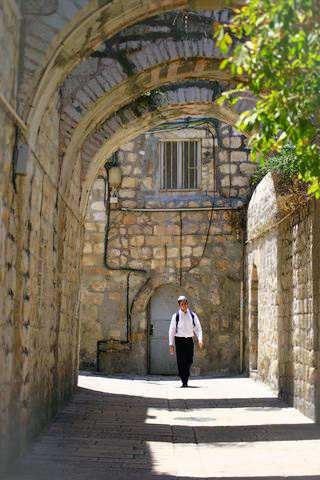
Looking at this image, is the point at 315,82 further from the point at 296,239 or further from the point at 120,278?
the point at 120,278

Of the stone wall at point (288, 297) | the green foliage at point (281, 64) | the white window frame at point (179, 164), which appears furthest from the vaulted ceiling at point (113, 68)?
the white window frame at point (179, 164)

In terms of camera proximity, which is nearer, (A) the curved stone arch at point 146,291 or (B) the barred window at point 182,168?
(A) the curved stone arch at point 146,291

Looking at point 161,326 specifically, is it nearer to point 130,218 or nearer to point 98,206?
point 130,218

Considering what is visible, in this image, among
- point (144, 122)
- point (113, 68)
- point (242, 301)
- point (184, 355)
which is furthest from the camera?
point (242, 301)

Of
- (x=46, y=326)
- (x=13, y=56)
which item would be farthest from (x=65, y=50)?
(x=46, y=326)

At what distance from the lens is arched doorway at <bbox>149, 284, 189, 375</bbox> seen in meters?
18.0

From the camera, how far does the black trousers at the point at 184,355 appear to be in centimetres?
1393

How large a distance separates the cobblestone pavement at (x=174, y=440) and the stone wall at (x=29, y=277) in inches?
13.4

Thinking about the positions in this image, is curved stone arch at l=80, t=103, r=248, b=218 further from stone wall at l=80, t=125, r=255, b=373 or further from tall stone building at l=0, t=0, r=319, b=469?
stone wall at l=80, t=125, r=255, b=373

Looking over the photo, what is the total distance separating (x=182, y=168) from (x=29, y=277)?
36.3ft

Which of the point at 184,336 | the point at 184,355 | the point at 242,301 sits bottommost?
the point at 184,355

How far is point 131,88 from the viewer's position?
10.9 metres

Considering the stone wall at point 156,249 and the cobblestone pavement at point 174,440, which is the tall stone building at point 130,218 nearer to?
Answer: the stone wall at point 156,249

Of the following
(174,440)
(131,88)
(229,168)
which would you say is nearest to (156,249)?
(229,168)
